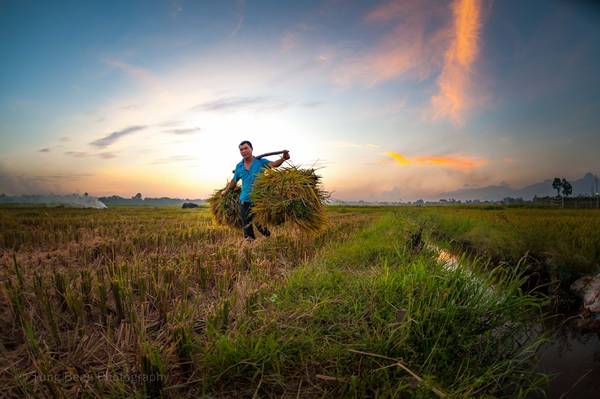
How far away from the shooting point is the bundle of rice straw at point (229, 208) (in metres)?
7.95

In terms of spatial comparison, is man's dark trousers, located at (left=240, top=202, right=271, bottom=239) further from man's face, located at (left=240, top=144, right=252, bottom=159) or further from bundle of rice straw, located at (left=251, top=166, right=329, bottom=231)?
man's face, located at (left=240, top=144, right=252, bottom=159)

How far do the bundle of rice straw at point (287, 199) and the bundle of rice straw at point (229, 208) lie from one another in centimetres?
135

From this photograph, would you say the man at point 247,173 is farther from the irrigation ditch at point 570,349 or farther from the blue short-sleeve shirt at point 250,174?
the irrigation ditch at point 570,349

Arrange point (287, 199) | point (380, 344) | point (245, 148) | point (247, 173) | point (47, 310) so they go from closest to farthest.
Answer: point (380, 344), point (47, 310), point (287, 199), point (245, 148), point (247, 173)

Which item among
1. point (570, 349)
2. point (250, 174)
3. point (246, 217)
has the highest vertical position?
point (250, 174)

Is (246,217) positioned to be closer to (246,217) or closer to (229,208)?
(246,217)

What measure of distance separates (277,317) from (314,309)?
13.2 inches

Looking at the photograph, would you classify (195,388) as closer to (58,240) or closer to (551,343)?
(551,343)

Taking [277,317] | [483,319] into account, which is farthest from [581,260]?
[277,317]

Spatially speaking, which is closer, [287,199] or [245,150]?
[287,199]

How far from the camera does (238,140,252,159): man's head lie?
273 inches

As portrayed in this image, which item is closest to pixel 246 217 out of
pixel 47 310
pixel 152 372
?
pixel 47 310

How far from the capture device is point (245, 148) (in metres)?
6.93

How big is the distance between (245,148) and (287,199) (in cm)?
155
